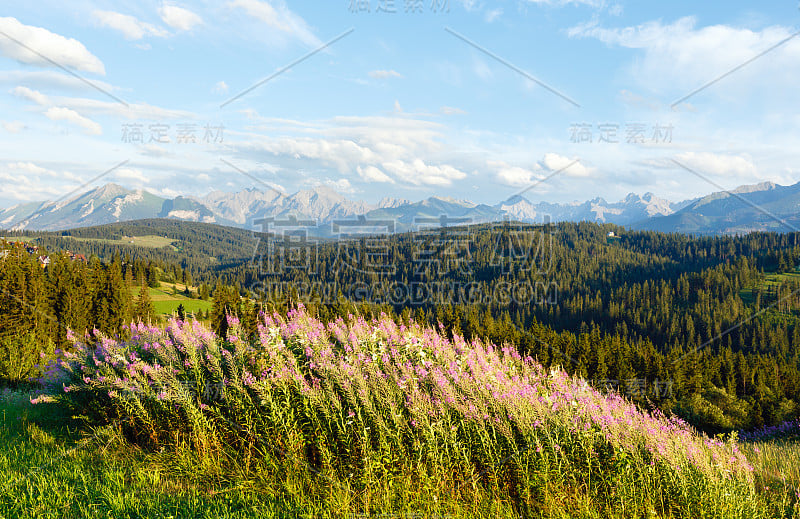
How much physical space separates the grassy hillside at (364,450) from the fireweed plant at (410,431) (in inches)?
1.0

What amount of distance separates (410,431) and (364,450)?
24.9 inches

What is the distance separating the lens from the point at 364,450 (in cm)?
504

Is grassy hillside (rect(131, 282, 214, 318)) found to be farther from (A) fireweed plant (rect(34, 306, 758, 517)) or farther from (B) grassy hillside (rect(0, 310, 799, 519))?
(A) fireweed plant (rect(34, 306, 758, 517))

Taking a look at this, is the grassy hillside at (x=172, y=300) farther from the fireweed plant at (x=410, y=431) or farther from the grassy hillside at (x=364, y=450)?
the fireweed plant at (x=410, y=431)

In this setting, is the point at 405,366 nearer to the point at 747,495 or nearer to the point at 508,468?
the point at 508,468

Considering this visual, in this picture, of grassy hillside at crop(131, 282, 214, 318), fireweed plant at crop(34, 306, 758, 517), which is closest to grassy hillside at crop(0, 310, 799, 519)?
fireweed plant at crop(34, 306, 758, 517)

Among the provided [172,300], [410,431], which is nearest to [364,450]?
[410,431]

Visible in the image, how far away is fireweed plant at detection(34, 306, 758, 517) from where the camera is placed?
16.3 feet

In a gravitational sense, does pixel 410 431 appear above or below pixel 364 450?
above

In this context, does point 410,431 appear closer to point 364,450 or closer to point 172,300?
point 364,450

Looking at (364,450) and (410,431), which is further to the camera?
(410,431)

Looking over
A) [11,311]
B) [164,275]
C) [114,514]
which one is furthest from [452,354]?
[164,275]

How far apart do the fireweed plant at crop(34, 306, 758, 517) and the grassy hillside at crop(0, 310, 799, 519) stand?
24 millimetres

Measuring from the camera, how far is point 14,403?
9.28 m
